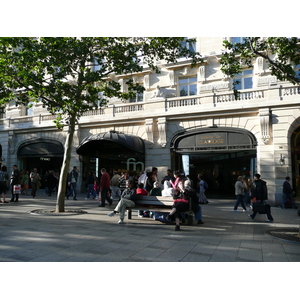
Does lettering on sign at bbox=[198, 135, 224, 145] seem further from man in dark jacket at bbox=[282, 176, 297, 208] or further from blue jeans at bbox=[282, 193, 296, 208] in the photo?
blue jeans at bbox=[282, 193, 296, 208]

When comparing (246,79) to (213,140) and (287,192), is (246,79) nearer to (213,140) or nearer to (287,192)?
(213,140)

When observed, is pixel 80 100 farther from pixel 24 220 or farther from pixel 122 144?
pixel 122 144

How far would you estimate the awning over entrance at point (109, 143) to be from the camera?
1729 centimetres

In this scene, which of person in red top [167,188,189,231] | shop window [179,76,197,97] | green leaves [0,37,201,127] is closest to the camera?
person in red top [167,188,189,231]

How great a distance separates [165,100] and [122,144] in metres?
4.10

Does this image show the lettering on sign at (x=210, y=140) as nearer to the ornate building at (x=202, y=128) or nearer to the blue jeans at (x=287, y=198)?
the ornate building at (x=202, y=128)

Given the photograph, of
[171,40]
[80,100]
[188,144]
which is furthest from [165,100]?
[80,100]

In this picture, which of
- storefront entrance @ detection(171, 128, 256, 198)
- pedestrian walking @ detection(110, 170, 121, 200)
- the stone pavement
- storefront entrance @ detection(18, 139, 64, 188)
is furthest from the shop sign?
storefront entrance @ detection(18, 139, 64, 188)

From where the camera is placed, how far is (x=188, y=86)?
18.8m

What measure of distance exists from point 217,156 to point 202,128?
3049mm

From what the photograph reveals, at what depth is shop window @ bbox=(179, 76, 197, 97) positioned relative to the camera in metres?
18.6

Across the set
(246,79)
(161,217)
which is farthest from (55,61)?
(246,79)

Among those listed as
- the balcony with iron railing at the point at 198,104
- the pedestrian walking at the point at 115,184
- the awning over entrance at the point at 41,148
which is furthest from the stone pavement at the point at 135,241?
the awning over entrance at the point at 41,148

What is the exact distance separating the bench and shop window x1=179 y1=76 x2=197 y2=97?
11.3m
